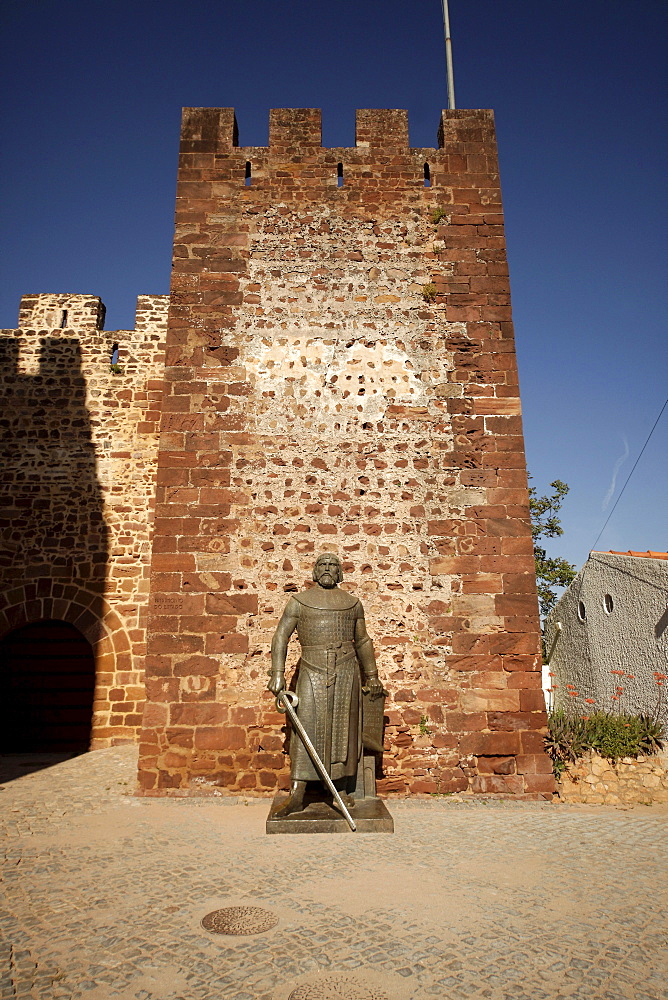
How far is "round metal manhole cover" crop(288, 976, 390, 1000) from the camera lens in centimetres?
240

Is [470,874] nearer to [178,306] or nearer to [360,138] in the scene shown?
[178,306]

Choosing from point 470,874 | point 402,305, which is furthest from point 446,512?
point 470,874

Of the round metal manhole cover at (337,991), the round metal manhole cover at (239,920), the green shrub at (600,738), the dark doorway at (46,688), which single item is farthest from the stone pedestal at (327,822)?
the dark doorway at (46,688)

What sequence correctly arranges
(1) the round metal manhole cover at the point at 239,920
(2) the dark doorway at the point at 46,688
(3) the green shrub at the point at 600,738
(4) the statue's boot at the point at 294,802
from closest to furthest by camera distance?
1. (1) the round metal manhole cover at the point at 239,920
2. (4) the statue's boot at the point at 294,802
3. (3) the green shrub at the point at 600,738
4. (2) the dark doorway at the point at 46,688

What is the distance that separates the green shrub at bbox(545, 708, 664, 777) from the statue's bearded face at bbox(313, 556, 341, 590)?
271cm

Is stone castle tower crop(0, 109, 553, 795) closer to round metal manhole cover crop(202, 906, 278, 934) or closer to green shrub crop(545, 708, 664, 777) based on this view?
green shrub crop(545, 708, 664, 777)

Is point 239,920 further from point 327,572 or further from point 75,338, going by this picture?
point 75,338

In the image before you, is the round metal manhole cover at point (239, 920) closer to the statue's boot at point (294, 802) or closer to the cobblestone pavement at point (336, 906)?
the cobblestone pavement at point (336, 906)

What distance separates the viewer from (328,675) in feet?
15.8

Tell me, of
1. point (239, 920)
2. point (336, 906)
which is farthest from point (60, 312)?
point (336, 906)

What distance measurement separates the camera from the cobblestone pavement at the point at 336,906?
99.2 inches

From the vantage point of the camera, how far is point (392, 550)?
20.4 feet

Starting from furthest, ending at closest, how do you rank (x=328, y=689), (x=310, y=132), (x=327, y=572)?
(x=310, y=132)
(x=327, y=572)
(x=328, y=689)

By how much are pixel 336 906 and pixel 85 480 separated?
25.7ft
